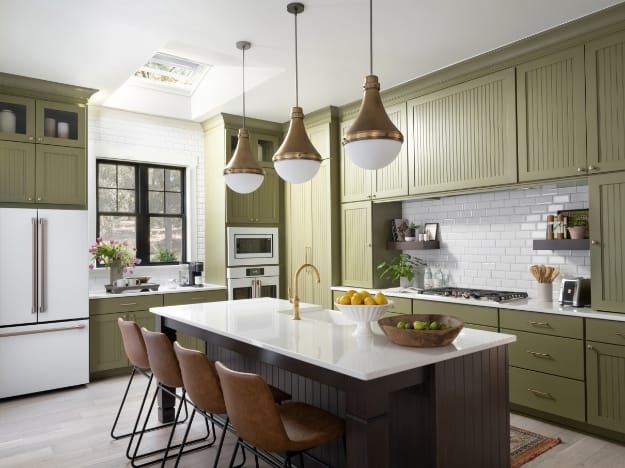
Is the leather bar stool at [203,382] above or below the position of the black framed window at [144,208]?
below

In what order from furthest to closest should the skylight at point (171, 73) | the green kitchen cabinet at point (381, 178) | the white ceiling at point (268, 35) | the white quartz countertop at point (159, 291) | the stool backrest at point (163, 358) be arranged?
the skylight at point (171, 73), the white quartz countertop at point (159, 291), the green kitchen cabinet at point (381, 178), the white ceiling at point (268, 35), the stool backrest at point (163, 358)

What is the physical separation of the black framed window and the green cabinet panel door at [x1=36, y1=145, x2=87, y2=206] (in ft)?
2.61

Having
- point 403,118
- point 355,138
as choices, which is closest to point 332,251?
point 403,118

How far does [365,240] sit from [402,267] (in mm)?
506

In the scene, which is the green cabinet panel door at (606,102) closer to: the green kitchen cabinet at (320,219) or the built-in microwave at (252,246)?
the green kitchen cabinet at (320,219)

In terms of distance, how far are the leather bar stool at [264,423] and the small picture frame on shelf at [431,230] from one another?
313 cm

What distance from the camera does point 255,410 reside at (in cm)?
206

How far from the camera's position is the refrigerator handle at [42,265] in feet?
14.7

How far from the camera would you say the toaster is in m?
3.60

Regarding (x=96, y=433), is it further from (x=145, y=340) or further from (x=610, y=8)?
A: (x=610, y=8)

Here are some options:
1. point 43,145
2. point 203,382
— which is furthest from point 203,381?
point 43,145

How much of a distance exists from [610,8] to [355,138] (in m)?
2.23

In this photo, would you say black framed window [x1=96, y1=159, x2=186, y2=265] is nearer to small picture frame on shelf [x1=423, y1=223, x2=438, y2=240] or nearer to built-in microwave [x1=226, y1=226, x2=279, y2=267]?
built-in microwave [x1=226, y1=226, x2=279, y2=267]

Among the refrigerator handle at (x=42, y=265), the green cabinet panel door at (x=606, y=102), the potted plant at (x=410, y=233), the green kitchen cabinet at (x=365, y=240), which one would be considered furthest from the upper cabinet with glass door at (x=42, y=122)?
the green cabinet panel door at (x=606, y=102)
